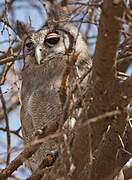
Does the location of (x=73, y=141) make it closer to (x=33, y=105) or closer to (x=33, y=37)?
(x=33, y=105)

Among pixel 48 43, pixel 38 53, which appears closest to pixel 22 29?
pixel 38 53

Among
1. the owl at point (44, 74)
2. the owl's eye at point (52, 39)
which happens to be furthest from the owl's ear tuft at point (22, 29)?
the owl's eye at point (52, 39)

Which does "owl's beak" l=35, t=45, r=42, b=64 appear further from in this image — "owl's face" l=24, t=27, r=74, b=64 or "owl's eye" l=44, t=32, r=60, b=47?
"owl's eye" l=44, t=32, r=60, b=47

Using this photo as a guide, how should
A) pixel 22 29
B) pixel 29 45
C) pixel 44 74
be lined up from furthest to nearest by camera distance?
pixel 29 45, pixel 44 74, pixel 22 29

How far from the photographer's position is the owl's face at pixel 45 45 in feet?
13.8

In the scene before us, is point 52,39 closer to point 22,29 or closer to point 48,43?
point 48,43

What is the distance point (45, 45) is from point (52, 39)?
8 cm

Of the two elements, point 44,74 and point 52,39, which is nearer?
point 44,74

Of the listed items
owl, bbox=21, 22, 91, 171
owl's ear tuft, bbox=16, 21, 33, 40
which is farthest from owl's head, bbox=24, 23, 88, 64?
owl's ear tuft, bbox=16, 21, 33, 40

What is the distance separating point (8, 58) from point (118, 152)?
1.13 m

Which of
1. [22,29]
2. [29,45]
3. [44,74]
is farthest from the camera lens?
[29,45]

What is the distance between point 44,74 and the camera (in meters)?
Result: 4.16

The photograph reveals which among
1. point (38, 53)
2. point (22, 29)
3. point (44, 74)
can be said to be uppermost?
point (22, 29)

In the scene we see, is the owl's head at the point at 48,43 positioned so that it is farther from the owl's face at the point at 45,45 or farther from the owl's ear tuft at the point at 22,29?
the owl's ear tuft at the point at 22,29
